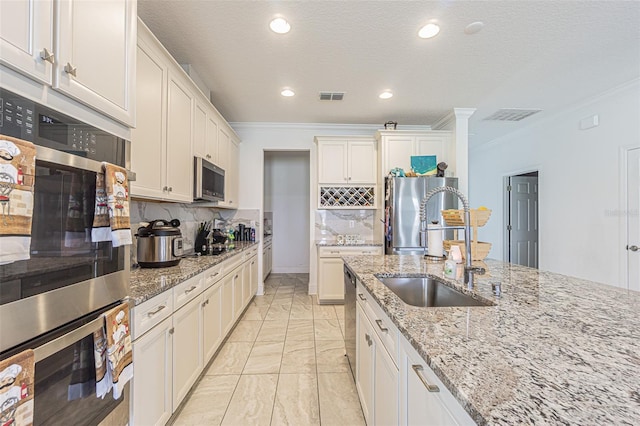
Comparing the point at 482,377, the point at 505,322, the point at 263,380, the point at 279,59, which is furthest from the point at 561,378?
the point at 279,59

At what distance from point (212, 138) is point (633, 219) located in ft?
15.4

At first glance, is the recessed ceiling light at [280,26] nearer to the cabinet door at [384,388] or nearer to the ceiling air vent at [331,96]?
the ceiling air vent at [331,96]

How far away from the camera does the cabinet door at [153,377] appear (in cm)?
133

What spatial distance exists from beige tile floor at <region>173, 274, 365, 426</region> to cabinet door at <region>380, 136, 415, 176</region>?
2229mm

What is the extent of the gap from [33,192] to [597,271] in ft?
16.4

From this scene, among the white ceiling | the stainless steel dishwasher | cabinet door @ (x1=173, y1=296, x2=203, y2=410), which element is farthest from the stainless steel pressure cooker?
the white ceiling

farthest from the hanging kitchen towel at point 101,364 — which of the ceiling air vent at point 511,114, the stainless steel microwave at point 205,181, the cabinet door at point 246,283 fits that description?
the ceiling air vent at point 511,114

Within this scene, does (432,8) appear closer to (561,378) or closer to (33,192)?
(561,378)

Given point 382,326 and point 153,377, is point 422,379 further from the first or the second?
point 153,377

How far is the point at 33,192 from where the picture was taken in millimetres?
784

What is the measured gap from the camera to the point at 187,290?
1.82 meters

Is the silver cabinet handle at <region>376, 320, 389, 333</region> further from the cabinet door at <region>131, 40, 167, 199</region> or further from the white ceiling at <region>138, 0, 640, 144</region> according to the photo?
the white ceiling at <region>138, 0, 640, 144</region>

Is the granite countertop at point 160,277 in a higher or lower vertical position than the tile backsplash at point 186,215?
lower

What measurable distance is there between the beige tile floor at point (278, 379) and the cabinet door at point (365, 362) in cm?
21
